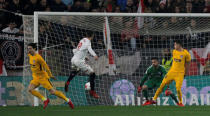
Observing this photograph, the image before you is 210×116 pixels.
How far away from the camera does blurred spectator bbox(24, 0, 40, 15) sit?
16.6m

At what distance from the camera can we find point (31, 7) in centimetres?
1661

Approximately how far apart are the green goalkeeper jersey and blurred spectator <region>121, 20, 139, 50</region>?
123 centimetres

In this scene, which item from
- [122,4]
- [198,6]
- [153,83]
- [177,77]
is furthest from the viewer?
[122,4]

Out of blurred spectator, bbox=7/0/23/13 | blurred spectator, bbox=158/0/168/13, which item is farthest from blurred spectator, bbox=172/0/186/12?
blurred spectator, bbox=7/0/23/13

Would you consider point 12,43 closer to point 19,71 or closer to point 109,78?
point 19,71

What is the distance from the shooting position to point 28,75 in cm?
1487

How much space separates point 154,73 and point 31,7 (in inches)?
189

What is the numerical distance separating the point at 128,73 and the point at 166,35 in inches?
68.5

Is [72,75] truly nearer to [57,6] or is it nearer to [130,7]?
[57,6]

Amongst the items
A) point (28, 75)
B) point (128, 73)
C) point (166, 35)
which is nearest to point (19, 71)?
point (28, 75)

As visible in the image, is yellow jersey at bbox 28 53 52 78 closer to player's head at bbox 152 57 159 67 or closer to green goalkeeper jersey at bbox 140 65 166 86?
green goalkeeper jersey at bbox 140 65 166 86

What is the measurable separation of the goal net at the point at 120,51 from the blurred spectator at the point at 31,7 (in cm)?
87

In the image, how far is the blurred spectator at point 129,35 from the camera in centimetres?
1572

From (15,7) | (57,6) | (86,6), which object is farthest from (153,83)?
(15,7)
